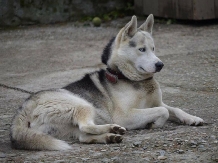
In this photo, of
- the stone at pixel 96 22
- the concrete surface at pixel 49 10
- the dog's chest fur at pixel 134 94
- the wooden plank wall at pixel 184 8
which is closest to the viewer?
the dog's chest fur at pixel 134 94

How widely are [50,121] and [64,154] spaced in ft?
1.85

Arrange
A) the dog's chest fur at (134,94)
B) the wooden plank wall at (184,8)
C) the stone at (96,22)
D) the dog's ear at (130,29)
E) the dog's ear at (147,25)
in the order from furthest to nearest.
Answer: the stone at (96,22) < the wooden plank wall at (184,8) < the dog's ear at (147,25) < the dog's ear at (130,29) < the dog's chest fur at (134,94)

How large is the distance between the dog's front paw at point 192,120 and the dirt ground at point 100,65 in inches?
2.7

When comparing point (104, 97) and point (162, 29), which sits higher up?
point (104, 97)

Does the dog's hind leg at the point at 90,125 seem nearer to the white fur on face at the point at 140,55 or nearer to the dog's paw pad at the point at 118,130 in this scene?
the dog's paw pad at the point at 118,130

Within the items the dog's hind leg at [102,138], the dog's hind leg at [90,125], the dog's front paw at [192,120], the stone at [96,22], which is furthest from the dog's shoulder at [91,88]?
the stone at [96,22]

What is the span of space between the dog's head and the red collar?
0.14 ft

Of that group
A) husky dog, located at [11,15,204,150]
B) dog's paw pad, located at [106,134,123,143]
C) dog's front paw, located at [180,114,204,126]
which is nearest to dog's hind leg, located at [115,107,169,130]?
husky dog, located at [11,15,204,150]

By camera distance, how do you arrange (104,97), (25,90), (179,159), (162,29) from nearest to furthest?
(179,159), (104,97), (25,90), (162,29)

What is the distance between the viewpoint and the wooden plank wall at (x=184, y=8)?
1077 centimetres

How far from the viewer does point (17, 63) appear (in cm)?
919

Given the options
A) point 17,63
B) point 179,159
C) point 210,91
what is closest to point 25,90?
→ point 17,63

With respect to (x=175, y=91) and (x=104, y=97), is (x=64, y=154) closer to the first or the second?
(x=104, y=97)

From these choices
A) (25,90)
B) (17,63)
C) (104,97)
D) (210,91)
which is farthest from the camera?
(17,63)
